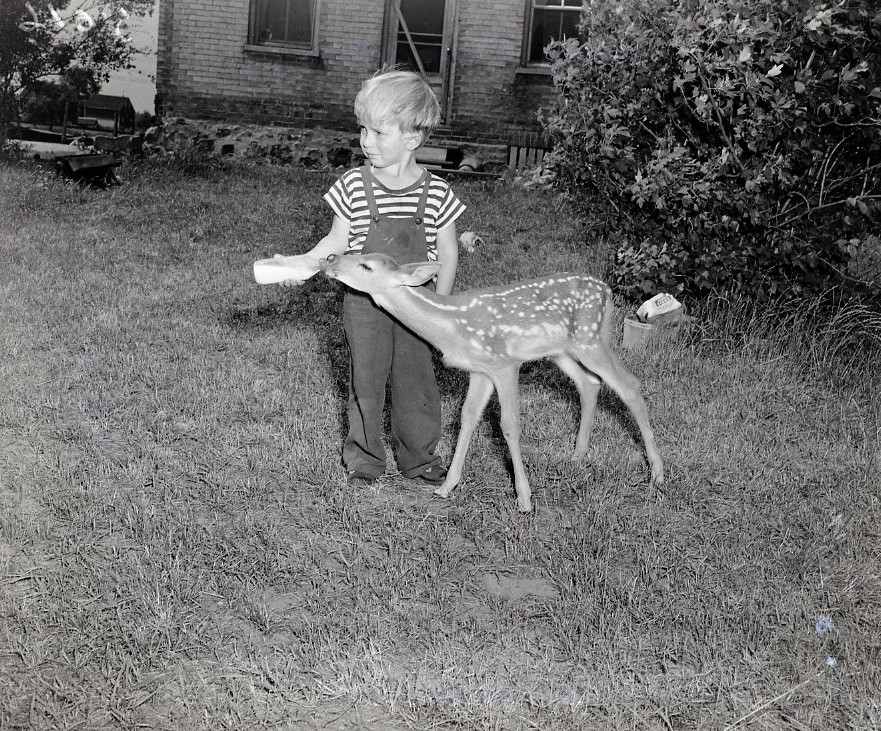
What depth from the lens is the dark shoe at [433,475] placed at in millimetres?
4605

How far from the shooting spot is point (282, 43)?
15.3 metres

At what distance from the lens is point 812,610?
3.60m

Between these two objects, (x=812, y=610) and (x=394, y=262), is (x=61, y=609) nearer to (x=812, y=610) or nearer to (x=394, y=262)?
(x=394, y=262)

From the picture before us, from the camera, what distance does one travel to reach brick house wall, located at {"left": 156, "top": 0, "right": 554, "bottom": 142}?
1493cm

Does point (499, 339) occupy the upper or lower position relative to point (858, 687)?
upper

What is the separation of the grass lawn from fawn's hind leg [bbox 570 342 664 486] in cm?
12

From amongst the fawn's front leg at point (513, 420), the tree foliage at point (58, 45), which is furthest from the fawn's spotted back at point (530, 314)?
the tree foliage at point (58, 45)

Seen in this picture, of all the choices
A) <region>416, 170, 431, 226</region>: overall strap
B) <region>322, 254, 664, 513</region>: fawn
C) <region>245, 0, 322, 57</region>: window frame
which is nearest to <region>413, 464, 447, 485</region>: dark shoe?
<region>322, 254, 664, 513</region>: fawn

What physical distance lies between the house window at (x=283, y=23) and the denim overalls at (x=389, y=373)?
39.2 feet

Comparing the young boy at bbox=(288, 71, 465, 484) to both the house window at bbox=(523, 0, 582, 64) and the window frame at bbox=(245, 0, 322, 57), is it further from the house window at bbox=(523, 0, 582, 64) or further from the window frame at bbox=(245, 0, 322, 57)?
the window frame at bbox=(245, 0, 322, 57)

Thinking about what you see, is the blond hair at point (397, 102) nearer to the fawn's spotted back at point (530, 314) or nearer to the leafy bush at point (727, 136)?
the fawn's spotted back at point (530, 314)

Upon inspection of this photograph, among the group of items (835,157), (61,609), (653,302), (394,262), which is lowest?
(61,609)

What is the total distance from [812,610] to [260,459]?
2.70 m

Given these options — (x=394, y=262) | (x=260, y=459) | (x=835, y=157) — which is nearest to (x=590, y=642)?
(x=394, y=262)
